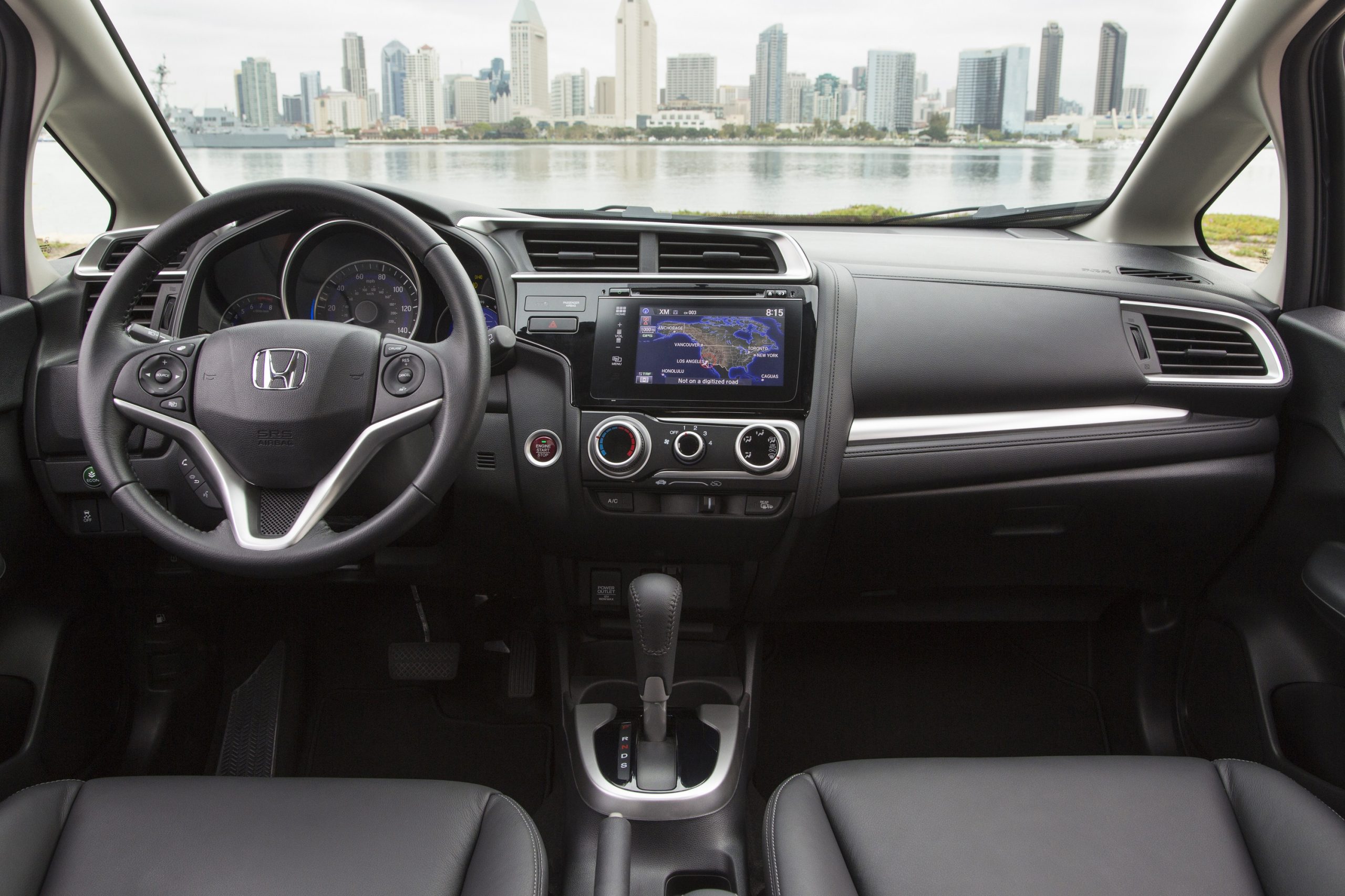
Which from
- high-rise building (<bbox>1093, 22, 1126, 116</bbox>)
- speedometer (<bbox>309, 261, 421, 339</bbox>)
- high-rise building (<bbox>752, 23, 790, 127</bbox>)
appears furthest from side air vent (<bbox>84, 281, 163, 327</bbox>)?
high-rise building (<bbox>1093, 22, 1126, 116</bbox>)

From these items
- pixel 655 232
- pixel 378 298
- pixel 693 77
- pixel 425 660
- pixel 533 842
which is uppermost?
pixel 693 77

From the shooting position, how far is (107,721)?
7.09 feet

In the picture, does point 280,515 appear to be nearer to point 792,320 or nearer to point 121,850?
point 121,850

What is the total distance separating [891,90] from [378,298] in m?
1.34

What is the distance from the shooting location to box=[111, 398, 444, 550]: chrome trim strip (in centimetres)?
139

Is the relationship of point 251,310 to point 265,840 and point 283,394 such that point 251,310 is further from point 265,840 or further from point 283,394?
point 265,840

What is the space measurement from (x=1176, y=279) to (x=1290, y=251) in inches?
9.1

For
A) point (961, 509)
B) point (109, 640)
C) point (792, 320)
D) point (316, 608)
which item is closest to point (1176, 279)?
point (961, 509)

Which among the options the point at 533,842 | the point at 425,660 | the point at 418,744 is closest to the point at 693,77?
the point at 425,660

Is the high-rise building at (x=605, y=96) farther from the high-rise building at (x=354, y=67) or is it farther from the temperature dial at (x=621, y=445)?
the temperature dial at (x=621, y=445)

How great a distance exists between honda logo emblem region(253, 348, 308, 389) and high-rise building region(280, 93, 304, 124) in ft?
3.61

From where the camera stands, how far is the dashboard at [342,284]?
182 centimetres

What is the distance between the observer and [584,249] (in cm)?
200

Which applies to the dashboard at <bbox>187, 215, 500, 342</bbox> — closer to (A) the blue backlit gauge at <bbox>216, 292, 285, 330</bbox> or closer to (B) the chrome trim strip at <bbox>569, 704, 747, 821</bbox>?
(A) the blue backlit gauge at <bbox>216, 292, 285, 330</bbox>
